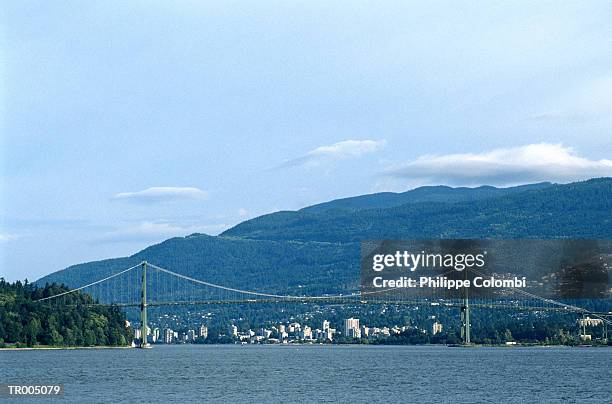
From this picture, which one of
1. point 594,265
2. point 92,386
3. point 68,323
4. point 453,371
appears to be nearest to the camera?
point 92,386

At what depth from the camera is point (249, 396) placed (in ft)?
147

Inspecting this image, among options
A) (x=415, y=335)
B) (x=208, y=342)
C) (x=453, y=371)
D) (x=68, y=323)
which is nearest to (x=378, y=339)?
(x=415, y=335)

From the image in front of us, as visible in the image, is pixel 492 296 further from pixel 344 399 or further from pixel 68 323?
pixel 344 399

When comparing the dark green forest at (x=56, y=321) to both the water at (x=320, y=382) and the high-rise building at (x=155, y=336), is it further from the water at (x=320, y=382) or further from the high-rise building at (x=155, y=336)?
the high-rise building at (x=155, y=336)

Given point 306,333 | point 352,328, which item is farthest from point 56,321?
point 306,333

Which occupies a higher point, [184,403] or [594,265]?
[594,265]

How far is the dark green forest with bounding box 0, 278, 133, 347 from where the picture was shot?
97.4m

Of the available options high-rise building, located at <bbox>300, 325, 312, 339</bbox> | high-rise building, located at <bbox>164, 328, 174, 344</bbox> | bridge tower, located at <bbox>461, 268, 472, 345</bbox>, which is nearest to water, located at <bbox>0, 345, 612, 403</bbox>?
bridge tower, located at <bbox>461, 268, 472, 345</bbox>

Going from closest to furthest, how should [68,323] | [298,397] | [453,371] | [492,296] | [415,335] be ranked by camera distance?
[298,397], [453,371], [68,323], [492,296], [415,335]

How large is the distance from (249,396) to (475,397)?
849 cm

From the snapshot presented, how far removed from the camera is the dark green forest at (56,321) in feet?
319

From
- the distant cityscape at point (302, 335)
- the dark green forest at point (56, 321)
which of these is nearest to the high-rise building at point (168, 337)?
the distant cityscape at point (302, 335)

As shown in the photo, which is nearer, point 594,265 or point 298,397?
point 298,397

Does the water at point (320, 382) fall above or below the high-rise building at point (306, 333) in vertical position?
below
